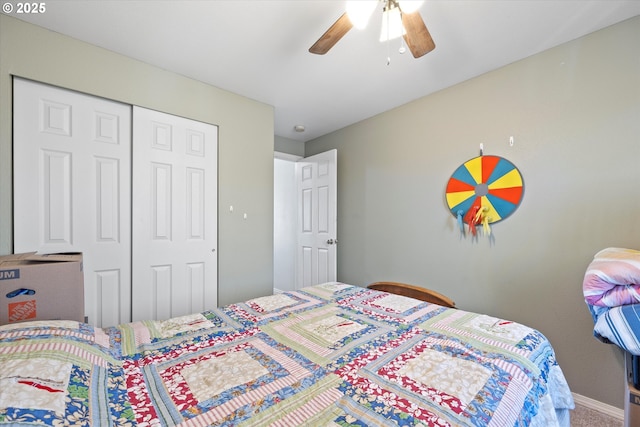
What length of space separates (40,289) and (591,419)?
3.28m

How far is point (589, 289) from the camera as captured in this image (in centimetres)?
121

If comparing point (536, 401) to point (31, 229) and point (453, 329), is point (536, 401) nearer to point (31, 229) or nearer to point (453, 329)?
point (453, 329)

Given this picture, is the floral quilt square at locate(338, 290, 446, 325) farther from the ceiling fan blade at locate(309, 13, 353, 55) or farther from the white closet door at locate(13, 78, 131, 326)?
the white closet door at locate(13, 78, 131, 326)

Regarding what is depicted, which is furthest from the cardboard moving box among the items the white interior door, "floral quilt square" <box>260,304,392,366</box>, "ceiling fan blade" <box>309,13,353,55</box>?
the white interior door

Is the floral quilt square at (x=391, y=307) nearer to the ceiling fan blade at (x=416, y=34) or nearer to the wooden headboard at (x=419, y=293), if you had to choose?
the wooden headboard at (x=419, y=293)

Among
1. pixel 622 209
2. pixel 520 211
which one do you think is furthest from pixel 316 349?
pixel 622 209

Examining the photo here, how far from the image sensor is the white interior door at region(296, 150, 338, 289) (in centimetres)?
343

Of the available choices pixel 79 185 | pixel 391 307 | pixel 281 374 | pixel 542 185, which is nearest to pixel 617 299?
pixel 391 307

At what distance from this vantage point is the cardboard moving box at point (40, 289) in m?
1.22

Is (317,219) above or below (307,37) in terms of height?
below

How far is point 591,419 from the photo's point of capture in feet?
5.62

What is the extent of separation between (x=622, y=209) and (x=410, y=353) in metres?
1.81

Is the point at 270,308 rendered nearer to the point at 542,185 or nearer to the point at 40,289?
the point at 40,289

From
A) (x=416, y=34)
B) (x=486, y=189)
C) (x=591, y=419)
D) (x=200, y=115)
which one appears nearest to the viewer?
(x=416, y=34)
